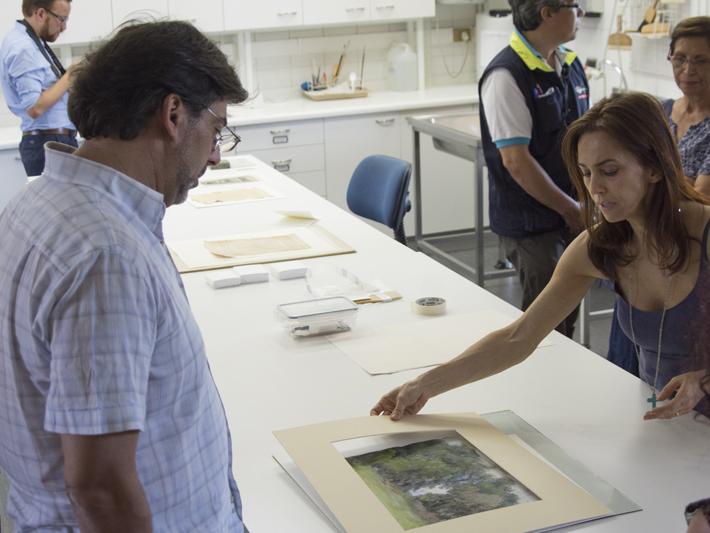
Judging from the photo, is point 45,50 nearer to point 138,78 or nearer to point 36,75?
point 36,75

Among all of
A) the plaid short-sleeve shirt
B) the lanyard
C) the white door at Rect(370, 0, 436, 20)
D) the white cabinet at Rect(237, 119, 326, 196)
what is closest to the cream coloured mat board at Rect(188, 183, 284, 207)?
the lanyard

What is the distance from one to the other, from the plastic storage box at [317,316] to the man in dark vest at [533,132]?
107cm

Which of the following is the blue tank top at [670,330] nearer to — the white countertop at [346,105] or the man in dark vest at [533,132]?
the man in dark vest at [533,132]

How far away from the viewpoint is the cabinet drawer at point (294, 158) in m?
5.69

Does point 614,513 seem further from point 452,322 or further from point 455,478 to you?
point 452,322

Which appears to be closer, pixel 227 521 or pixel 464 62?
pixel 227 521

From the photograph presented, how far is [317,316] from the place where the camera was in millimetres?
2307

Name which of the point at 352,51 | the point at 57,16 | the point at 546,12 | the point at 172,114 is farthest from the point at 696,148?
the point at 352,51

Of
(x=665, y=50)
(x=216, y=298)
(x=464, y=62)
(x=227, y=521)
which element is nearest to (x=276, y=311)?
(x=216, y=298)

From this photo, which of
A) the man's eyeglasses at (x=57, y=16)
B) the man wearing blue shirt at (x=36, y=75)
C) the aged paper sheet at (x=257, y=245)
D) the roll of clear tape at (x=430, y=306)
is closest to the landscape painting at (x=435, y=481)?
the roll of clear tape at (x=430, y=306)

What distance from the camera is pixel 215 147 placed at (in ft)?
4.15

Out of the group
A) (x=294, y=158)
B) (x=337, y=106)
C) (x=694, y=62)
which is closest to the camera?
(x=694, y=62)

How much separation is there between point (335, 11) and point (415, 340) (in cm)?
403

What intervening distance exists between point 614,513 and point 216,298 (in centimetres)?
145
